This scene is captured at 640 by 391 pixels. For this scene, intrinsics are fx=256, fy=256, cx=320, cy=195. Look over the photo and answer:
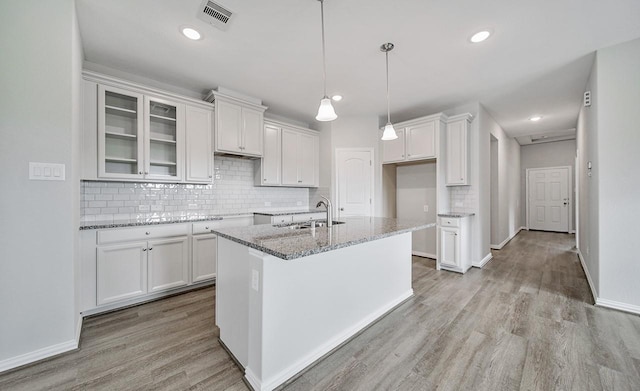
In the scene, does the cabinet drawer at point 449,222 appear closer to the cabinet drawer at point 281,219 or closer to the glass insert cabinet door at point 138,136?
the cabinet drawer at point 281,219

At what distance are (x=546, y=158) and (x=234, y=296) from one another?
31.3 feet

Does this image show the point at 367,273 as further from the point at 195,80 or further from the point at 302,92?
the point at 195,80

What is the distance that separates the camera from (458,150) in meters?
4.07

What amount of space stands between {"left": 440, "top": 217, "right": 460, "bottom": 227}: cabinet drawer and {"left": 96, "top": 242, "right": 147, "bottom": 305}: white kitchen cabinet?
4.07 m

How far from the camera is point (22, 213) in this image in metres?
1.77

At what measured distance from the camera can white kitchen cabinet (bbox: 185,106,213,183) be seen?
3311 mm

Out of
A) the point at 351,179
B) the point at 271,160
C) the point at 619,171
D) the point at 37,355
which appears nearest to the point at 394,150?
the point at 351,179

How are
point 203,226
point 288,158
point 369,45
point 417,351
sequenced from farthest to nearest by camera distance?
1. point 288,158
2. point 203,226
3. point 369,45
4. point 417,351

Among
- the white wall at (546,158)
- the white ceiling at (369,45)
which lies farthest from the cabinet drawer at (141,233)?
the white wall at (546,158)

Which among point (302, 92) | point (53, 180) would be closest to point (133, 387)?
point (53, 180)

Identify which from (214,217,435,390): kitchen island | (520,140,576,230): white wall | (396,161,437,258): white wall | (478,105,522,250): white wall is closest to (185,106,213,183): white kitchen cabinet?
(214,217,435,390): kitchen island

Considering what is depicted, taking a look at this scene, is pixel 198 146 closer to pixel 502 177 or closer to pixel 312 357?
pixel 312 357

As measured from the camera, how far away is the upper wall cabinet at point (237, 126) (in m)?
3.52

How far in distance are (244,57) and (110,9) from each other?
1.13 m
